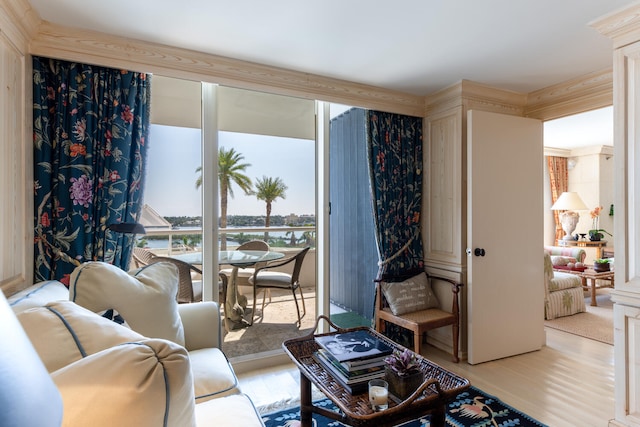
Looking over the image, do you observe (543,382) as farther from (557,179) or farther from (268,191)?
(557,179)

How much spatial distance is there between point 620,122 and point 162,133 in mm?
2950

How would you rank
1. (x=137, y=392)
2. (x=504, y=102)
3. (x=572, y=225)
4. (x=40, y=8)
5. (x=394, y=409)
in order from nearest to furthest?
(x=137, y=392) → (x=394, y=409) → (x=40, y=8) → (x=504, y=102) → (x=572, y=225)

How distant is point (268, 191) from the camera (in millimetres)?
2912

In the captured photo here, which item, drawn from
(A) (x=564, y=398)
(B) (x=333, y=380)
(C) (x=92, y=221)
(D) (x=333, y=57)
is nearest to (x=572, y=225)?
(A) (x=564, y=398)

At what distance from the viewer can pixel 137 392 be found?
25.0 inches

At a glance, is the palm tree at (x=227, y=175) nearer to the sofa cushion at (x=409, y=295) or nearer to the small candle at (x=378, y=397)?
the sofa cushion at (x=409, y=295)

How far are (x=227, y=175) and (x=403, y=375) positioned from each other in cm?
197

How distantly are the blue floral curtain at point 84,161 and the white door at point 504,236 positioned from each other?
2.64 m

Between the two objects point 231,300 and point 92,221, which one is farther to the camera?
point 231,300

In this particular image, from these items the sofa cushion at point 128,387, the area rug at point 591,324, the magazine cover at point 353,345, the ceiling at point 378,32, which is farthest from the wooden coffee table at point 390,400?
the area rug at point 591,324

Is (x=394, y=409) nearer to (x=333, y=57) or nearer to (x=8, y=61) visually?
(x=333, y=57)

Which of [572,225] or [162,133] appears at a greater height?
[162,133]

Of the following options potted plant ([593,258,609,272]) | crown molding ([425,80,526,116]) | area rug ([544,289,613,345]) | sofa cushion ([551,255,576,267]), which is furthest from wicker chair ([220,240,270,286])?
potted plant ([593,258,609,272])

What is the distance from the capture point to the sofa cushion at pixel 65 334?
35.3 inches
